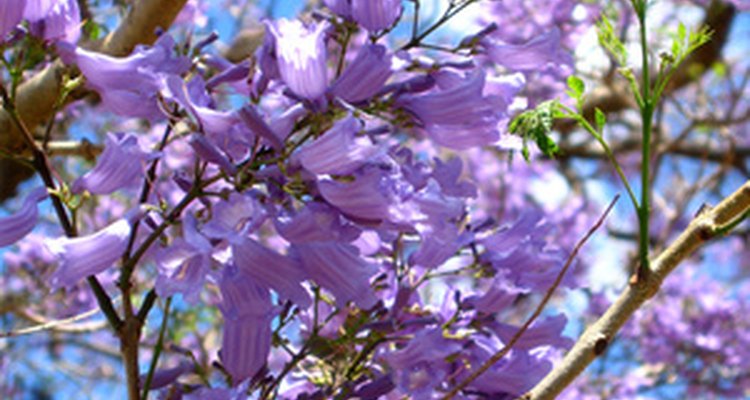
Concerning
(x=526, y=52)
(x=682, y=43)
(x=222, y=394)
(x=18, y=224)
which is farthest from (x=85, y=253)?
(x=682, y=43)

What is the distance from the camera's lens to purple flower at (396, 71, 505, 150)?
3.93 ft

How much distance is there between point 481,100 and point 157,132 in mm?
2481

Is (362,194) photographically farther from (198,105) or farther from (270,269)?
(198,105)

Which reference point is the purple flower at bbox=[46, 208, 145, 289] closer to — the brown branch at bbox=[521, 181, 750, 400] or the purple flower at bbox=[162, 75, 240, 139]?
the purple flower at bbox=[162, 75, 240, 139]

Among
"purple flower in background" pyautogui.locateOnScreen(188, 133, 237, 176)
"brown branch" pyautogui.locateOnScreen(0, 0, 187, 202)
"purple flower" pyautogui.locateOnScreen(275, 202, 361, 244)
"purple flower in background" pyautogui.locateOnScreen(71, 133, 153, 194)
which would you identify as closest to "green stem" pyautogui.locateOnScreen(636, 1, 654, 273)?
"purple flower" pyautogui.locateOnScreen(275, 202, 361, 244)

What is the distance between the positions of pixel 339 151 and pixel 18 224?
0.42m

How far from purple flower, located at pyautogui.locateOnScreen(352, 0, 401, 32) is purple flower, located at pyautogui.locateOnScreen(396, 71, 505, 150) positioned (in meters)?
0.10

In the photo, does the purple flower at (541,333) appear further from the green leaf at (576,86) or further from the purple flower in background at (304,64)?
the purple flower in background at (304,64)

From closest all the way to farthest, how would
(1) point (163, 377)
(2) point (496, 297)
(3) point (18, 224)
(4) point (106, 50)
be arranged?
(3) point (18, 224), (1) point (163, 377), (2) point (496, 297), (4) point (106, 50)

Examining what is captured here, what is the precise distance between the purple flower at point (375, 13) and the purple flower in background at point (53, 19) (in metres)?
0.39

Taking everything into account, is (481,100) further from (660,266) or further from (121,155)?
(121,155)

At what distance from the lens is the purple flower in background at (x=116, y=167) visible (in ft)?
3.84

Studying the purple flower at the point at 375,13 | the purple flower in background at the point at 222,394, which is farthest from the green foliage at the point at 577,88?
the purple flower in background at the point at 222,394

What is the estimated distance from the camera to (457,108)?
3.95 ft
